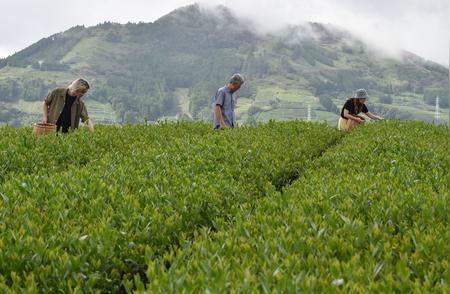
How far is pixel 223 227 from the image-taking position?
5945 millimetres

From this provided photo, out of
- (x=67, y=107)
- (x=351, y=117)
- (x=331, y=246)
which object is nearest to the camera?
(x=331, y=246)

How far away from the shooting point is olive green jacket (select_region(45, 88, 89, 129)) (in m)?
13.6

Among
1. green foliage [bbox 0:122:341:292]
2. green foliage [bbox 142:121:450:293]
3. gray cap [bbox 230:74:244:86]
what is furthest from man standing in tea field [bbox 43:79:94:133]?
green foliage [bbox 142:121:450:293]

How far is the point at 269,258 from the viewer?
4.35m

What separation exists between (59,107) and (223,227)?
923 cm

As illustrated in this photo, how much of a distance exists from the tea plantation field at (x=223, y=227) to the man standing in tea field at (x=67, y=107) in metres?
4.09

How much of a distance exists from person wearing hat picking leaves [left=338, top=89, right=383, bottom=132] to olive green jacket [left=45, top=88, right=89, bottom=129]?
9092 mm

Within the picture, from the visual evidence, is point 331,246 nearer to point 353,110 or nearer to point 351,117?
point 351,117

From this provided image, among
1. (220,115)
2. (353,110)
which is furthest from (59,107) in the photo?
(353,110)

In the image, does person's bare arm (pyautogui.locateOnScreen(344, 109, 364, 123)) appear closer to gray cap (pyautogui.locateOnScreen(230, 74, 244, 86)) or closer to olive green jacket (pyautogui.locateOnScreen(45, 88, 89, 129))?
gray cap (pyautogui.locateOnScreen(230, 74, 244, 86))

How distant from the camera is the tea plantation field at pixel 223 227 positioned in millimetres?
3908

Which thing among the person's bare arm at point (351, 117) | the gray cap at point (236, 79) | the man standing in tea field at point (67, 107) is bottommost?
the person's bare arm at point (351, 117)

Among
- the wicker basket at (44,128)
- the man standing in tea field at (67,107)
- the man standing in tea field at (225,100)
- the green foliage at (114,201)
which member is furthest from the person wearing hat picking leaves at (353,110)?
the wicker basket at (44,128)

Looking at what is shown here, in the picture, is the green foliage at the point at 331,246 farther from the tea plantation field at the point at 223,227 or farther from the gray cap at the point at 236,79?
the gray cap at the point at 236,79
